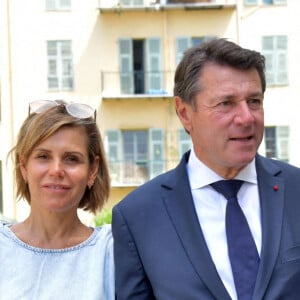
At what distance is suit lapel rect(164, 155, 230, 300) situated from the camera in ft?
8.66

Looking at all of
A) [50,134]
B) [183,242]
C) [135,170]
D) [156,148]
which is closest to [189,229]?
[183,242]

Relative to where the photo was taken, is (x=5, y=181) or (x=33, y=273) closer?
(x=33, y=273)

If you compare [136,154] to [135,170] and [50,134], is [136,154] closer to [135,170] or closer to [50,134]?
[135,170]

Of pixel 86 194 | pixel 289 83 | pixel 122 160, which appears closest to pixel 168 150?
pixel 122 160

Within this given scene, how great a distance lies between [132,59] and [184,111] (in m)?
18.8

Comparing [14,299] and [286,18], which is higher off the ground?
[286,18]

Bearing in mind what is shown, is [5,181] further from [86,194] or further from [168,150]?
[86,194]

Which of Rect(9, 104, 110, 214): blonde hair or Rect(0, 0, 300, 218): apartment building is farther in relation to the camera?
Rect(0, 0, 300, 218): apartment building

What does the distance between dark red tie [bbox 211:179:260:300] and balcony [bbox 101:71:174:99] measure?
59.7ft

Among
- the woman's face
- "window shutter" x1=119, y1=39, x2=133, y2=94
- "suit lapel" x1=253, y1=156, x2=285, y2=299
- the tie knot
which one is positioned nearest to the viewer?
"suit lapel" x1=253, y1=156, x2=285, y2=299

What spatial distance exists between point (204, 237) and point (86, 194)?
2.00ft

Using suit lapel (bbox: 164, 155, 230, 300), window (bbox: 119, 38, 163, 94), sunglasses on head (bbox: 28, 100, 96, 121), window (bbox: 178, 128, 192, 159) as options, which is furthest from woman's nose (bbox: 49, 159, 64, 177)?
window (bbox: 178, 128, 192, 159)

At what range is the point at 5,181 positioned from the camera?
20.9 meters

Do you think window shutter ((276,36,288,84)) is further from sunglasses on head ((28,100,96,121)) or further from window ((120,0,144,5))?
sunglasses on head ((28,100,96,121))
